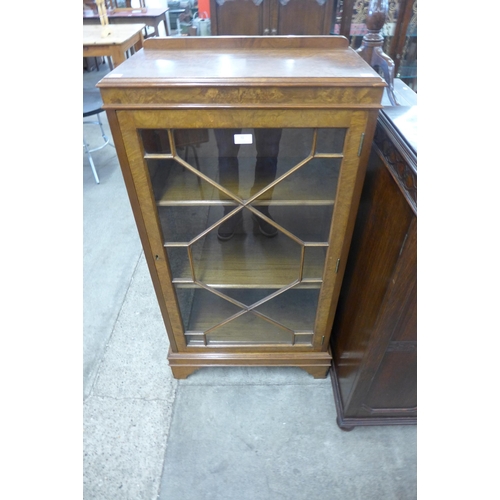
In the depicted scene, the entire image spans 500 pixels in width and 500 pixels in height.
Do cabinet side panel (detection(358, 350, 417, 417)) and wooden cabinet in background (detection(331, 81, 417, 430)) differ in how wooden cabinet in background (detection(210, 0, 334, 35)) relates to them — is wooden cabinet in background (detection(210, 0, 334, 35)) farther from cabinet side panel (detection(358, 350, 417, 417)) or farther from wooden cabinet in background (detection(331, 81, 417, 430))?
cabinet side panel (detection(358, 350, 417, 417))

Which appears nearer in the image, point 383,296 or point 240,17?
point 383,296

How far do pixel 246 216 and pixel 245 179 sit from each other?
9 centimetres

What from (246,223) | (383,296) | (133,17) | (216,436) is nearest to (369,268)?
(383,296)

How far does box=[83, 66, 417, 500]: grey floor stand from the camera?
0.88 m

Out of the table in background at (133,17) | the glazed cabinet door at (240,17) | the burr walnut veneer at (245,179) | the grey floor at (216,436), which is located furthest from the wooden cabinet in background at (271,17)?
the table in background at (133,17)

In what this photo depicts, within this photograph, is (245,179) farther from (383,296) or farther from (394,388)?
(394,388)

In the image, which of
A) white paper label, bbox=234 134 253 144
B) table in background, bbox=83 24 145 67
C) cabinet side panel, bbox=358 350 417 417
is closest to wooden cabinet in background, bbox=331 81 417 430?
cabinet side panel, bbox=358 350 417 417

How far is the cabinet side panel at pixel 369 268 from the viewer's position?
65cm

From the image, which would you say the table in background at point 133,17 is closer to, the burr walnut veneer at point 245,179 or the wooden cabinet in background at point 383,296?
the burr walnut veneer at point 245,179

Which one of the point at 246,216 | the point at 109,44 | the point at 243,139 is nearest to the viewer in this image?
the point at 243,139

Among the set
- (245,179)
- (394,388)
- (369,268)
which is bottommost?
(394,388)

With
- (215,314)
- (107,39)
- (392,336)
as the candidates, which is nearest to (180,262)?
(215,314)

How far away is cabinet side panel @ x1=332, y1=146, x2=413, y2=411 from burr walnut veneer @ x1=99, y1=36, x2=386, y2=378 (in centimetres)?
5

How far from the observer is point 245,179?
0.75m
